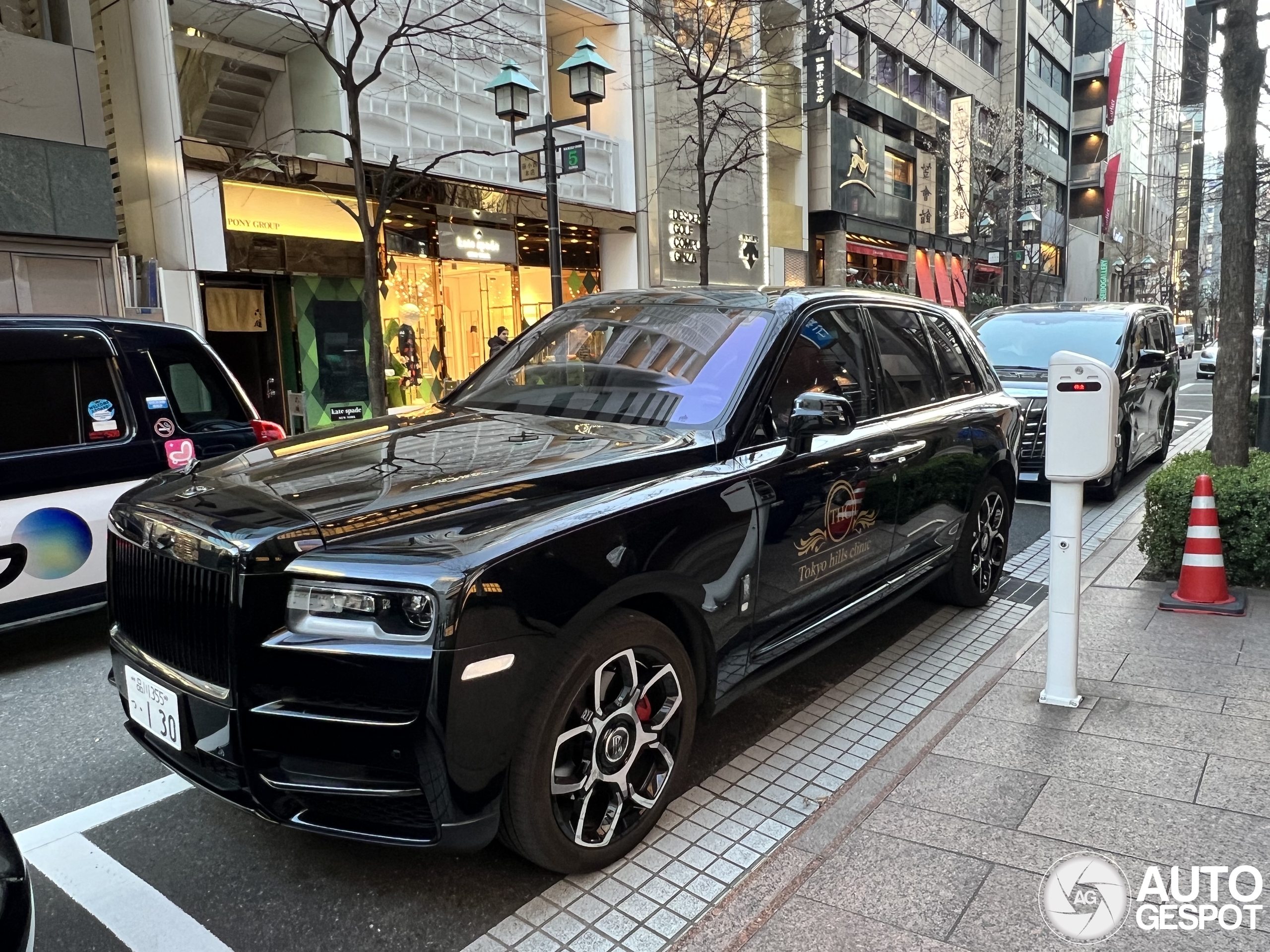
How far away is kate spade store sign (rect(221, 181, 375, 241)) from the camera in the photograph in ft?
40.0

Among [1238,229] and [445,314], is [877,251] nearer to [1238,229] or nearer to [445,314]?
[445,314]

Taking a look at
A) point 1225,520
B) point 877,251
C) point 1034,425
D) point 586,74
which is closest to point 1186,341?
point 877,251

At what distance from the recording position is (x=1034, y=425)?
887 cm

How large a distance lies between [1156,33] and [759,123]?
1429 cm

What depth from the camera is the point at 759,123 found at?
21.8 m

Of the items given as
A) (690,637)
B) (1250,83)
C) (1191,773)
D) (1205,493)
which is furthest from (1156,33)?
(690,637)

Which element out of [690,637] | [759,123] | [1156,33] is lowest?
[690,637]

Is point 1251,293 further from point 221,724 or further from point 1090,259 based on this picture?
point 1090,259

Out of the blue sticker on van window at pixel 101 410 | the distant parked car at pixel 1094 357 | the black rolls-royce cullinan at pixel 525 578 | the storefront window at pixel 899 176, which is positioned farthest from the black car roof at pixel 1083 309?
the storefront window at pixel 899 176

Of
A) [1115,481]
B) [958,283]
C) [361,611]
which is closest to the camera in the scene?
[361,611]

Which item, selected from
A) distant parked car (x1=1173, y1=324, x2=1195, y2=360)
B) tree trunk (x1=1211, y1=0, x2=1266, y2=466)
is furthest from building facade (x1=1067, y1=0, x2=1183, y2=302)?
tree trunk (x1=1211, y1=0, x2=1266, y2=466)

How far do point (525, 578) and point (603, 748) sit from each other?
2.22 feet

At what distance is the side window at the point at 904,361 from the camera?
4.53m

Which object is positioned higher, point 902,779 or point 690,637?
point 690,637
